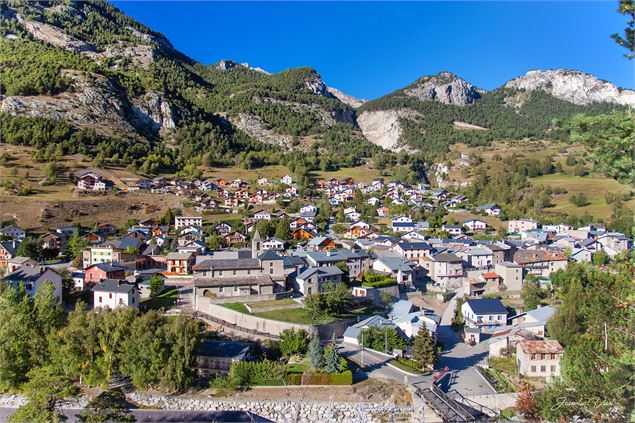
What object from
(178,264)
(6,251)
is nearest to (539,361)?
(178,264)

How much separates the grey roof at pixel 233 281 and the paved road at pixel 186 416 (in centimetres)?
997

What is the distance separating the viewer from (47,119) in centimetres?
7219

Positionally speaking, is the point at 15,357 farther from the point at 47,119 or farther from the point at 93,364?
the point at 47,119

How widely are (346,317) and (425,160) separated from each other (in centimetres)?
7924

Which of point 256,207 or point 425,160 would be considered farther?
point 425,160

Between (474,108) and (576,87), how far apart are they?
116 feet

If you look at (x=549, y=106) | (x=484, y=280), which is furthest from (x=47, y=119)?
(x=549, y=106)

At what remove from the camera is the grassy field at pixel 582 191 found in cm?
6456

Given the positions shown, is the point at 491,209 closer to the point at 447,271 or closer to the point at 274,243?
the point at 447,271

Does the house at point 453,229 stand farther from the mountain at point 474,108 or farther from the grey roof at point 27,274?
the mountain at point 474,108

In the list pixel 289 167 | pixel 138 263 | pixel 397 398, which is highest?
pixel 289 167

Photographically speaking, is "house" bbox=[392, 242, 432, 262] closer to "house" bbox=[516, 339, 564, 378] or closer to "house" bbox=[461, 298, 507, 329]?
"house" bbox=[461, 298, 507, 329]

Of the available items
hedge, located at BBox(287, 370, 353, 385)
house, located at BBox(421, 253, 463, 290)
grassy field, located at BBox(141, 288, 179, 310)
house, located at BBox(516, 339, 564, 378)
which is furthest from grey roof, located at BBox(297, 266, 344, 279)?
house, located at BBox(516, 339, 564, 378)

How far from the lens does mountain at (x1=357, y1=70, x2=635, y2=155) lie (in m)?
126
